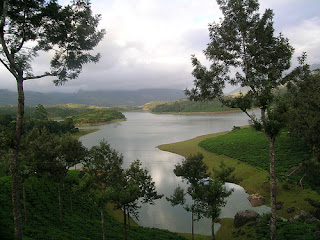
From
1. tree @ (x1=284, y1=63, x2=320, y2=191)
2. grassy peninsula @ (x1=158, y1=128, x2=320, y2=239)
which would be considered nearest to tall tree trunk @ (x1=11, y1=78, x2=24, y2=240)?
grassy peninsula @ (x1=158, y1=128, x2=320, y2=239)

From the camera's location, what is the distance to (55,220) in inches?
896

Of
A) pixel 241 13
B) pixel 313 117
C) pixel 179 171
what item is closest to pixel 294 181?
pixel 313 117

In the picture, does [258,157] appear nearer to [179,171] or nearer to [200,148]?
[200,148]

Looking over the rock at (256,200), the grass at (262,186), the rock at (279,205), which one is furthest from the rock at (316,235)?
the rock at (256,200)

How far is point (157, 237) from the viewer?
68.7ft

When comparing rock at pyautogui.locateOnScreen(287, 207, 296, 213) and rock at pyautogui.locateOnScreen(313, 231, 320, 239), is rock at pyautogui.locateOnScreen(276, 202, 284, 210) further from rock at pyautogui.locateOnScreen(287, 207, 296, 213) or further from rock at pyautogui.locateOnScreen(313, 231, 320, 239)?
rock at pyautogui.locateOnScreen(313, 231, 320, 239)

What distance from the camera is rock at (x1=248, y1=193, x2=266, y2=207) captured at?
31.7 meters

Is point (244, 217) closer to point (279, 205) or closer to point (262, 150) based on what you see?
point (279, 205)

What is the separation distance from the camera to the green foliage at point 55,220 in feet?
58.2

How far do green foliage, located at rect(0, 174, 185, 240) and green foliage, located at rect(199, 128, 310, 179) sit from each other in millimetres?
29025

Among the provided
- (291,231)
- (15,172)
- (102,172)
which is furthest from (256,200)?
(15,172)

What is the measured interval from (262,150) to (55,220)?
49276mm

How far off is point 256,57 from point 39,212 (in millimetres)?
29687

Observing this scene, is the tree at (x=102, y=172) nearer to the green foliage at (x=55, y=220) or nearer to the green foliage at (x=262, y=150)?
the green foliage at (x=55, y=220)
